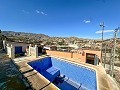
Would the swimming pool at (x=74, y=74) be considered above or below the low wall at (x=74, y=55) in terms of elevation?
below

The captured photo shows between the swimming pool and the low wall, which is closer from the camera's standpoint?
the swimming pool

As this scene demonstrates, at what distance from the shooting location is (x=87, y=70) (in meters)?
14.5

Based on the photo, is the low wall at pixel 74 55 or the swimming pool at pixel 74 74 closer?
the swimming pool at pixel 74 74

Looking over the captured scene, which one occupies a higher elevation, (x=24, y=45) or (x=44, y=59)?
(x=24, y=45)

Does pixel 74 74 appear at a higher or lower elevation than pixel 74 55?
lower

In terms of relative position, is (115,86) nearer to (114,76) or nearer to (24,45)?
(114,76)

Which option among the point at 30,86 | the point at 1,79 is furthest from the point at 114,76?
the point at 1,79

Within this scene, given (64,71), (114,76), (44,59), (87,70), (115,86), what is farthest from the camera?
(44,59)

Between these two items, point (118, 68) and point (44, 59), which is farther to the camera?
point (44, 59)

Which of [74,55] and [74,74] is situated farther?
[74,55]

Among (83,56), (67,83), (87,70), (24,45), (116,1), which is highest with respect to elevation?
(116,1)

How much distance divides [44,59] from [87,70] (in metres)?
8.32

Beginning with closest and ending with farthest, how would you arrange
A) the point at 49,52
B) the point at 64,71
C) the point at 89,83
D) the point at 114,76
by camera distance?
1. the point at 114,76
2. the point at 89,83
3. the point at 64,71
4. the point at 49,52

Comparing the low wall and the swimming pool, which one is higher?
the low wall
